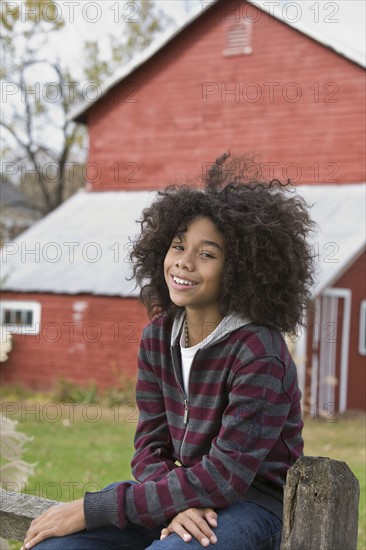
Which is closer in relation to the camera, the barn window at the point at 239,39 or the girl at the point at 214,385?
the girl at the point at 214,385

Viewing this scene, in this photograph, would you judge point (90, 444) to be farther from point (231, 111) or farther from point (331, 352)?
point (231, 111)

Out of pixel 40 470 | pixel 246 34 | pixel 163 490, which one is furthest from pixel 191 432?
pixel 246 34

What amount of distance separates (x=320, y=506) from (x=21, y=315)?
13.3m

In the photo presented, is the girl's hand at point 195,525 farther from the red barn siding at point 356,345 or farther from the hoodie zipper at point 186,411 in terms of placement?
the red barn siding at point 356,345

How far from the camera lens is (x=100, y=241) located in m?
14.7

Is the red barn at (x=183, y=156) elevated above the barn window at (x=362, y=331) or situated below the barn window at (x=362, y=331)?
above

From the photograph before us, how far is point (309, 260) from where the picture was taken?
2.60 meters

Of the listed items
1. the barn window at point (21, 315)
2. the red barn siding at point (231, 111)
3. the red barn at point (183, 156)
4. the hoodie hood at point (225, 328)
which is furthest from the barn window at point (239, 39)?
the hoodie hood at point (225, 328)

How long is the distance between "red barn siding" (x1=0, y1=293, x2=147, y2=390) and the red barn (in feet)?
0.07

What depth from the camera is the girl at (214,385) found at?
7.24 feet

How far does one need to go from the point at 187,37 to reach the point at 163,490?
1416 centimetres

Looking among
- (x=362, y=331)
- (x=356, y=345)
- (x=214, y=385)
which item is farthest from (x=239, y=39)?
(x=214, y=385)

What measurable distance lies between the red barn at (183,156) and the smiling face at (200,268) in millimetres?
10463

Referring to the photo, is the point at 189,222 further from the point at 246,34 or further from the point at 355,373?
the point at 246,34
